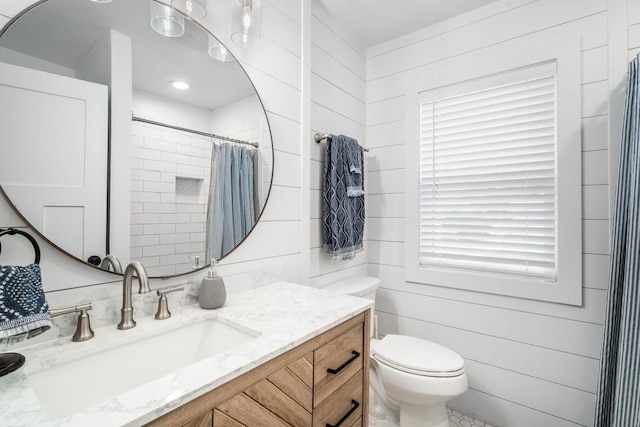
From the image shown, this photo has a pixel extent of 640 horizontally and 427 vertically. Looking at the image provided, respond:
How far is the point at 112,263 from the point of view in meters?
0.94

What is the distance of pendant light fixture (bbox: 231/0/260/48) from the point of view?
1247mm

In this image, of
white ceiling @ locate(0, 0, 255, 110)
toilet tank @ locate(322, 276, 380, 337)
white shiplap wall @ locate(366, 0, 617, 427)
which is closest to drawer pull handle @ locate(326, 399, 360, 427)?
toilet tank @ locate(322, 276, 380, 337)

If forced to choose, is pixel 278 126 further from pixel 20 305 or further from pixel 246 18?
pixel 20 305

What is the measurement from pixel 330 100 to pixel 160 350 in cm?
162

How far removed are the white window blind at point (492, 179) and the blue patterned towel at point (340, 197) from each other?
0.50 meters

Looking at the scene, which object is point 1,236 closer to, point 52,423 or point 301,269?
Answer: point 52,423

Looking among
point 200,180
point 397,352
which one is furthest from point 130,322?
point 397,352

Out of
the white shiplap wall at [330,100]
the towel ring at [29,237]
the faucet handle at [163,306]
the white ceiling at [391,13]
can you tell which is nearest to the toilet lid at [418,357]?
the white shiplap wall at [330,100]

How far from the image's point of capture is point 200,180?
117cm

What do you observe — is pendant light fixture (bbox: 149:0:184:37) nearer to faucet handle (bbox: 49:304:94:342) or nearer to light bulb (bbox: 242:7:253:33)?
light bulb (bbox: 242:7:253:33)

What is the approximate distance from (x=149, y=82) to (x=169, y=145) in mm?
212

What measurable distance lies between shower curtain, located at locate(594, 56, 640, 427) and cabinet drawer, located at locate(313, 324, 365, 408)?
1.04 metres

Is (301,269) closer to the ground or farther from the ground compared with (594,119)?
closer to the ground

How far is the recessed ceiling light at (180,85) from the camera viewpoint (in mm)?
1114
